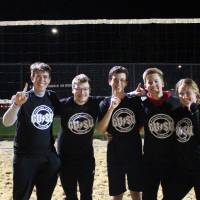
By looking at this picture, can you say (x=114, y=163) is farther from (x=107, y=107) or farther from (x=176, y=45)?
(x=176, y=45)

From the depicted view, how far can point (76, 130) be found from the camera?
4.63 m

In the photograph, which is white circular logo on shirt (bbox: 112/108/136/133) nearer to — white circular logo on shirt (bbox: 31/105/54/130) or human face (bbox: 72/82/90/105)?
human face (bbox: 72/82/90/105)

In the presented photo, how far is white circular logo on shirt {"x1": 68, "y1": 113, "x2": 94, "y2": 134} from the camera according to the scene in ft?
15.2

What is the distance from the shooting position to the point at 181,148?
4371mm

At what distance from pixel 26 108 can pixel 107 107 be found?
33.2 inches

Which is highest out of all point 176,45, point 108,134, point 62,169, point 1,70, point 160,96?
point 176,45

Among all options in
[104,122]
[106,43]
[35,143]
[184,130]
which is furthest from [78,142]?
[106,43]

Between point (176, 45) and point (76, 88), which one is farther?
point (176, 45)

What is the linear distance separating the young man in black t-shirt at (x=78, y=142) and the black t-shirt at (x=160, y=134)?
586mm

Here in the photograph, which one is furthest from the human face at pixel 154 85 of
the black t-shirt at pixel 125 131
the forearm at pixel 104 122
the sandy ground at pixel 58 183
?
the sandy ground at pixel 58 183
